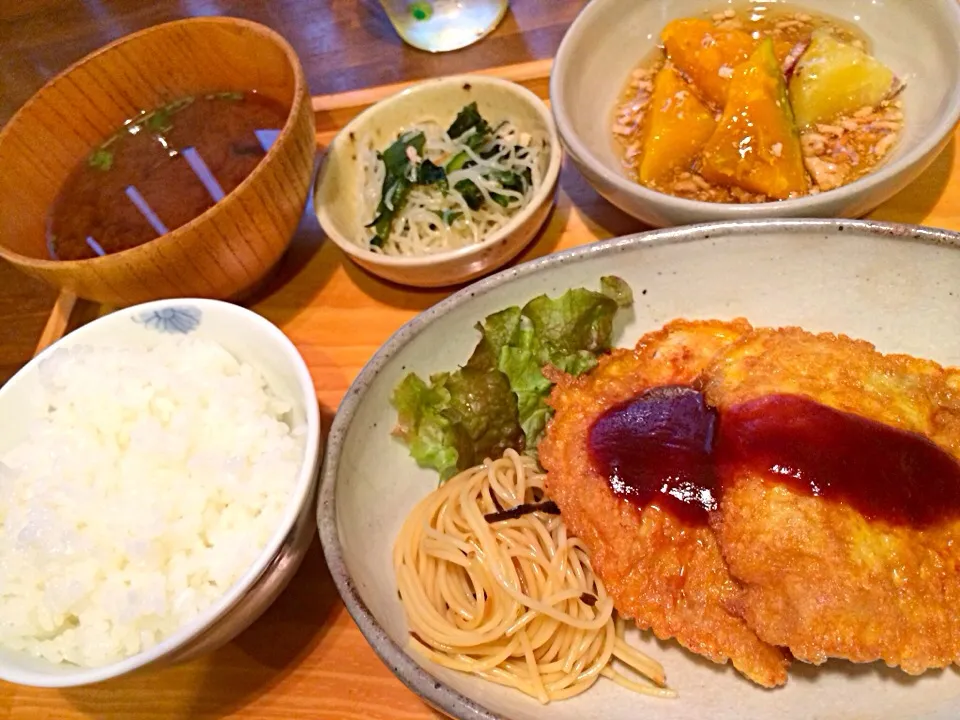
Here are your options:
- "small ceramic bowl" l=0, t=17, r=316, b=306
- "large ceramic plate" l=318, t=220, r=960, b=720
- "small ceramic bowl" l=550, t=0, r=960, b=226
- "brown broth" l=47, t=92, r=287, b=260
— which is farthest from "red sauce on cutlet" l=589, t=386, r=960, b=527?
"brown broth" l=47, t=92, r=287, b=260

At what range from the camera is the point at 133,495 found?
2072 millimetres

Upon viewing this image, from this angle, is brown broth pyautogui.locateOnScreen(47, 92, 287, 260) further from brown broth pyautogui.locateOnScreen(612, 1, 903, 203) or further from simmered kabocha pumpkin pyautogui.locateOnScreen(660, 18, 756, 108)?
simmered kabocha pumpkin pyautogui.locateOnScreen(660, 18, 756, 108)

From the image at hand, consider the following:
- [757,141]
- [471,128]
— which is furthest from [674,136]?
[471,128]

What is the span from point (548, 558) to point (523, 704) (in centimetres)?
39

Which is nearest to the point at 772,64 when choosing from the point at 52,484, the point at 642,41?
the point at 642,41

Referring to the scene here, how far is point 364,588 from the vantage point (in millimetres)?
1990

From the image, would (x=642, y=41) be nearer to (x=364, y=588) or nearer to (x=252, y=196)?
(x=252, y=196)

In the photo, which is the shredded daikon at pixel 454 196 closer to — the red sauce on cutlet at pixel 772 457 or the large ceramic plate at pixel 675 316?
the large ceramic plate at pixel 675 316

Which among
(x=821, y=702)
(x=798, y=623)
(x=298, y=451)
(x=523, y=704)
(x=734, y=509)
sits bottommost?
(x=821, y=702)

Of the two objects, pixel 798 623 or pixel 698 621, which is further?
pixel 698 621

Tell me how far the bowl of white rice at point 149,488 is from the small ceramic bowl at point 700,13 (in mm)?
1270

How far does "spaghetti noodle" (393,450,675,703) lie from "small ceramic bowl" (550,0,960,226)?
992 mm

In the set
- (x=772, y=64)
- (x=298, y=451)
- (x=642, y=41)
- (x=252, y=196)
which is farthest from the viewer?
(x=642, y=41)

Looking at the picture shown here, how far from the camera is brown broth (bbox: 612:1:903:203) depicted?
2.60 metres
